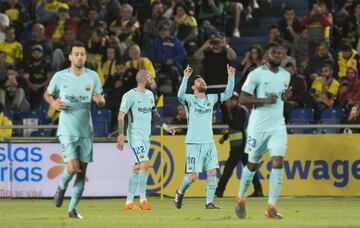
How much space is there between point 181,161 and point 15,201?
359cm

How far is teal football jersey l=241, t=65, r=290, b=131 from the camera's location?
48.0 feet

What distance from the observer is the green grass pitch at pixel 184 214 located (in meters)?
14.2

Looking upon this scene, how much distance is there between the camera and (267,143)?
14641mm

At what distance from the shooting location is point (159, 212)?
1764cm

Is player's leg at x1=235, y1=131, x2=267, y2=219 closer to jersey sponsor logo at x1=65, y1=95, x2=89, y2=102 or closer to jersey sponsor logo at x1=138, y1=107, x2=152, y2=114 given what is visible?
jersey sponsor logo at x1=65, y1=95, x2=89, y2=102

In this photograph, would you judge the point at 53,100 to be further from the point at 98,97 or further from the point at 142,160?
the point at 142,160

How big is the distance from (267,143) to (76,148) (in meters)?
2.67

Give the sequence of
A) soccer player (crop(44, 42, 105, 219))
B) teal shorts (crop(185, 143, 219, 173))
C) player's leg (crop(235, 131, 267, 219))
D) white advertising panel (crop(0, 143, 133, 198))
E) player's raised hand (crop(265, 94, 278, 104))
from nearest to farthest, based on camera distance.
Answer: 1. player's raised hand (crop(265, 94, 278, 104))
2. player's leg (crop(235, 131, 267, 219))
3. soccer player (crop(44, 42, 105, 219))
4. teal shorts (crop(185, 143, 219, 173))
5. white advertising panel (crop(0, 143, 133, 198))

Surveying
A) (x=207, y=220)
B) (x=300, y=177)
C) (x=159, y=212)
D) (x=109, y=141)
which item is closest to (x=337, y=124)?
(x=300, y=177)

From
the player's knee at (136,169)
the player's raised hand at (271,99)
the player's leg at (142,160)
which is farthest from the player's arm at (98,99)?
the player's knee at (136,169)

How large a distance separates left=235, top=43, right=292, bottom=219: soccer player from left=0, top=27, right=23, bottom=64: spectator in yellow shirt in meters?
12.7

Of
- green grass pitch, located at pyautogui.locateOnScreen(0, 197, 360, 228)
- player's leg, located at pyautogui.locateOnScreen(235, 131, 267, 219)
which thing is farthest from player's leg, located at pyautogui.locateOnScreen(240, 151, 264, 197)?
player's leg, located at pyautogui.locateOnScreen(235, 131, 267, 219)

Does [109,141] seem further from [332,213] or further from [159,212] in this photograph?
[332,213]

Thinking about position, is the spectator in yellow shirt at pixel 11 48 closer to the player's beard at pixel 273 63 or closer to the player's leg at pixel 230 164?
the player's leg at pixel 230 164
